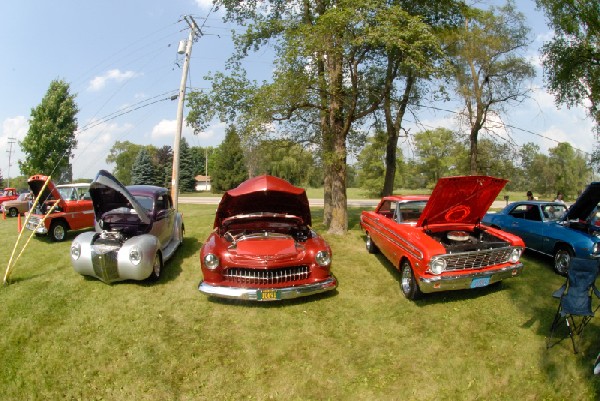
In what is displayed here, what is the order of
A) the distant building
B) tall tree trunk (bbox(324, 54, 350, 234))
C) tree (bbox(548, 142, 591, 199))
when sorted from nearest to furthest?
1. tall tree trunk (bbox(324, 54, 350, 234))
2. tree (bbox(548, 142, 591, 199))
3. the distant building

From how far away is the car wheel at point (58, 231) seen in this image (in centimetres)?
1077

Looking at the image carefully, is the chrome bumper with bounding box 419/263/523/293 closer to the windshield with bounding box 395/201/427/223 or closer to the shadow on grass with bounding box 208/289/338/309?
the shadow on grass with bounding box 208/289/338/309

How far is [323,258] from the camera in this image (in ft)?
19.8

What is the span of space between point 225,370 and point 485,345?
3396mm

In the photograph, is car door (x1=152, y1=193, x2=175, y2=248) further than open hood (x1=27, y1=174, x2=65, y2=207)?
No

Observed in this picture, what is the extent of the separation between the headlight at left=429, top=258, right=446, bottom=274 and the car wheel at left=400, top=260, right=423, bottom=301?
18.8 inches

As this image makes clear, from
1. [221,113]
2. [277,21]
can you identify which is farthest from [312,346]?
[277,21]

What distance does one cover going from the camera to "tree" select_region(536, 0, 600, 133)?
13414 mm

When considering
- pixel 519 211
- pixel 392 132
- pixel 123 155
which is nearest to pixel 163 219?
pixel 519 211

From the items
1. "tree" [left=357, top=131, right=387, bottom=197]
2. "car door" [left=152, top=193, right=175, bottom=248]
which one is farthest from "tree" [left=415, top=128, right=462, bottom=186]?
"car door" [left=152, top=193, right=175, bottom=248]

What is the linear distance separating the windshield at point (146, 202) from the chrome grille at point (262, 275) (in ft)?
10.8

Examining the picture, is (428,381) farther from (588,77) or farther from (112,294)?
(588,77)

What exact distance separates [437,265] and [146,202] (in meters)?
6.11

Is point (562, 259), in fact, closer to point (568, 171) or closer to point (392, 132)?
point (392, 132)
